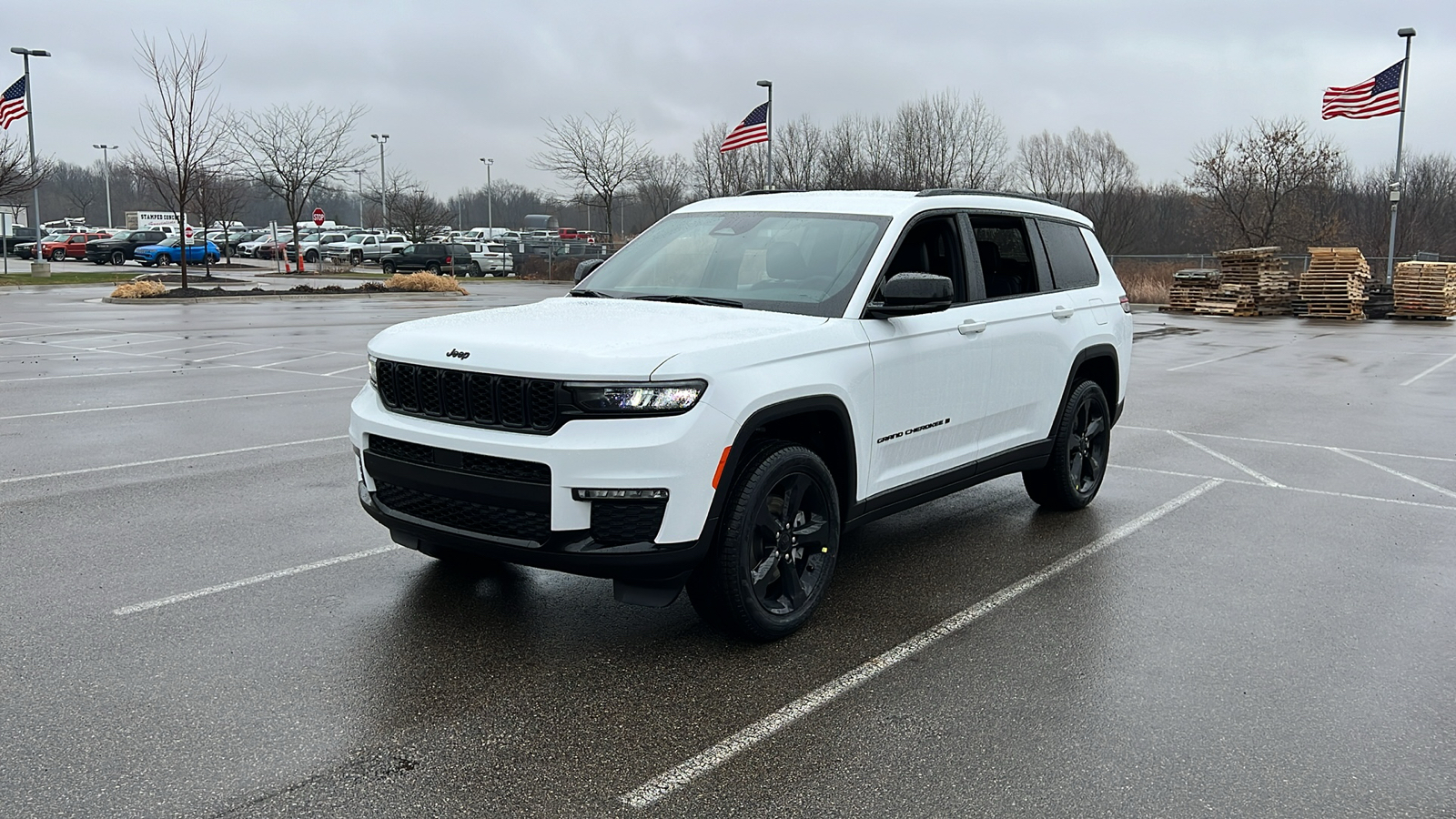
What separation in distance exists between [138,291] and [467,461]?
2976cm

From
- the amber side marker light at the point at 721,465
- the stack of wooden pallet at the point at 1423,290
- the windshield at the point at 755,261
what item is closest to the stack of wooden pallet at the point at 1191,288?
the stack of wooden pallet at the point at 1423,290

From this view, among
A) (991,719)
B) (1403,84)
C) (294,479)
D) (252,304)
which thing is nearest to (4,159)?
(252,304)

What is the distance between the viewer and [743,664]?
15.1ft

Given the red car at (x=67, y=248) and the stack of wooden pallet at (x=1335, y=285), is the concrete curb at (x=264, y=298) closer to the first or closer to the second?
the stack of wooden pallet at (x=1335, y=285)

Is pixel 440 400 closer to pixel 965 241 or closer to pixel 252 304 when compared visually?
pixel 965 241

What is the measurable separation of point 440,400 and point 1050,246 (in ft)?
13.5

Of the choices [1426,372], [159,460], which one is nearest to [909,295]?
[159,460]

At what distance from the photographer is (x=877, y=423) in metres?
5.21

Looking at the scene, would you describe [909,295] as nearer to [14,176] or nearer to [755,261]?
[755,261]

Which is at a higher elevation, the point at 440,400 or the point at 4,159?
the point at 4,159

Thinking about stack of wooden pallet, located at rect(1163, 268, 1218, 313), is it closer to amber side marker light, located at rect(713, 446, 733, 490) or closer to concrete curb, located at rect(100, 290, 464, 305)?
concrete curb, located at rect(100, 290, 464, 305)

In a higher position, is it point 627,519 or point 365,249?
point 365,249

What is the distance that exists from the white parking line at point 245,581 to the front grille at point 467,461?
51.2 inches

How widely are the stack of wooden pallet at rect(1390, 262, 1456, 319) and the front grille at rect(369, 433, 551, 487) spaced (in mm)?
32490
